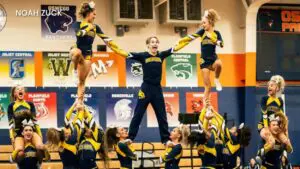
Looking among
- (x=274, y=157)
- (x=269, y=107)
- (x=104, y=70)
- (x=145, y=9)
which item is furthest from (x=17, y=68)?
(x=274, y=157)

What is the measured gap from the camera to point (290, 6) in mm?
15367

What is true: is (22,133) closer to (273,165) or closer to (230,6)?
Answer: (273,165)

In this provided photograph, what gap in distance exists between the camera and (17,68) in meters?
13.3

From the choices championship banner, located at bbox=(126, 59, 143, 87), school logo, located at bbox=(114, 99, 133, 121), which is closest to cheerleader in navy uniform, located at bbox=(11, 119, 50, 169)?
school logo, located at bbox=(114, 99, 133, 121)

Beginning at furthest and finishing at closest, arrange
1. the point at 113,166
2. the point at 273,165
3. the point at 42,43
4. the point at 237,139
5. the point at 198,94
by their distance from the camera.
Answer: the point at 198,94 → the point at 42,43 → the point at 113,166 → the point at 237,139 → the point at 273,165

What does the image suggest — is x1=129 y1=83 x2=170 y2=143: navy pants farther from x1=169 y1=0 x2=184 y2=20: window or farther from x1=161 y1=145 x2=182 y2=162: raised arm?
x1=169 y1=0 x2=184 y2=20: window

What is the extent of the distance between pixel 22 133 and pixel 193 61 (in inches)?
259

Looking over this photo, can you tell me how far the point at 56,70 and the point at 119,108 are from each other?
1.74 meters

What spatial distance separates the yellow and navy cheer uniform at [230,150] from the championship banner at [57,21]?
5.10 metres

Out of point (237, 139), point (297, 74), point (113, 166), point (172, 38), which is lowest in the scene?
point (113, 166)

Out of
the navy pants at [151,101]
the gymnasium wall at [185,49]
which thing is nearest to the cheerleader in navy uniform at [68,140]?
the navy pants at [151,101]

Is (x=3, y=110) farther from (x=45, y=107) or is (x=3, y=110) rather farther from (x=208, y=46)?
(x=208, y=46)

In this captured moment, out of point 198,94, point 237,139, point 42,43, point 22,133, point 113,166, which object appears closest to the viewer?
point 22,133

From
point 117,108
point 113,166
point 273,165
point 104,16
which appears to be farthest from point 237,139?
point 104,16
